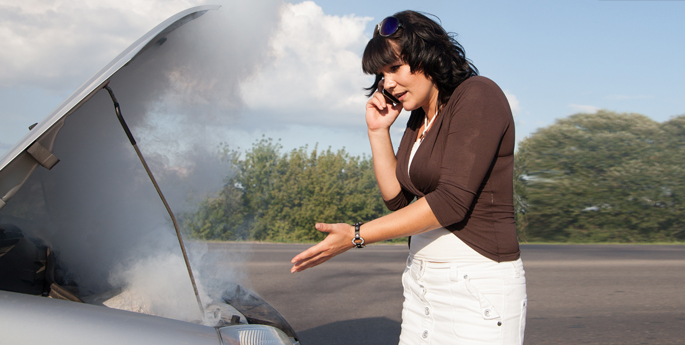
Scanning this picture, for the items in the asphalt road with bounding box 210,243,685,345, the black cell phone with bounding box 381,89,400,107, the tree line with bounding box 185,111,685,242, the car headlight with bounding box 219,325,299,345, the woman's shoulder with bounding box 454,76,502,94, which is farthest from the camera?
the tree line with bounding box 185,111,685,242

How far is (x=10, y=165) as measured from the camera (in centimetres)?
109

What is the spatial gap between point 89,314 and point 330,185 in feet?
56.0

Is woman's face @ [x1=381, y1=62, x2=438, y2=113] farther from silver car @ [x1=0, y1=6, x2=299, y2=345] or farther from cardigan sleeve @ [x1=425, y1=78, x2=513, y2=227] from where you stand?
silver car @ [x1=0, y1=6, x2=299, y2=345]

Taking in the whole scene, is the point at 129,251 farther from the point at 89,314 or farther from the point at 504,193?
the point at 504,193

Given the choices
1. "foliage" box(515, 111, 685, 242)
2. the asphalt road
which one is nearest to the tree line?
"foliage" box(515, 111, 685, 242)

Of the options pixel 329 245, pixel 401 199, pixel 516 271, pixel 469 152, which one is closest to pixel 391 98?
pixel 401 199

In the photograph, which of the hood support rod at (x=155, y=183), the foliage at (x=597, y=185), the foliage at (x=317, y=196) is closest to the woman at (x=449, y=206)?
the hood support rod at (x=155, y=183)

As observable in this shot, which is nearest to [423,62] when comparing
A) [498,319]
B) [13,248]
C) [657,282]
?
[498,319]

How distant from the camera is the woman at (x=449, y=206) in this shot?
1321 mm

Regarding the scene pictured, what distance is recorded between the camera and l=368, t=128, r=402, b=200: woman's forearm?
1.85 meters

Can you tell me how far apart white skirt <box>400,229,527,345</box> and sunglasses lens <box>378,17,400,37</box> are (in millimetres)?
737

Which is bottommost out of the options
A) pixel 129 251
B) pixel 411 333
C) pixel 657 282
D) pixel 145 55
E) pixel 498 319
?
pixel 657 282

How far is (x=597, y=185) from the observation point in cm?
1462

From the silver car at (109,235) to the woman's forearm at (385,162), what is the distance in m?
0.71
